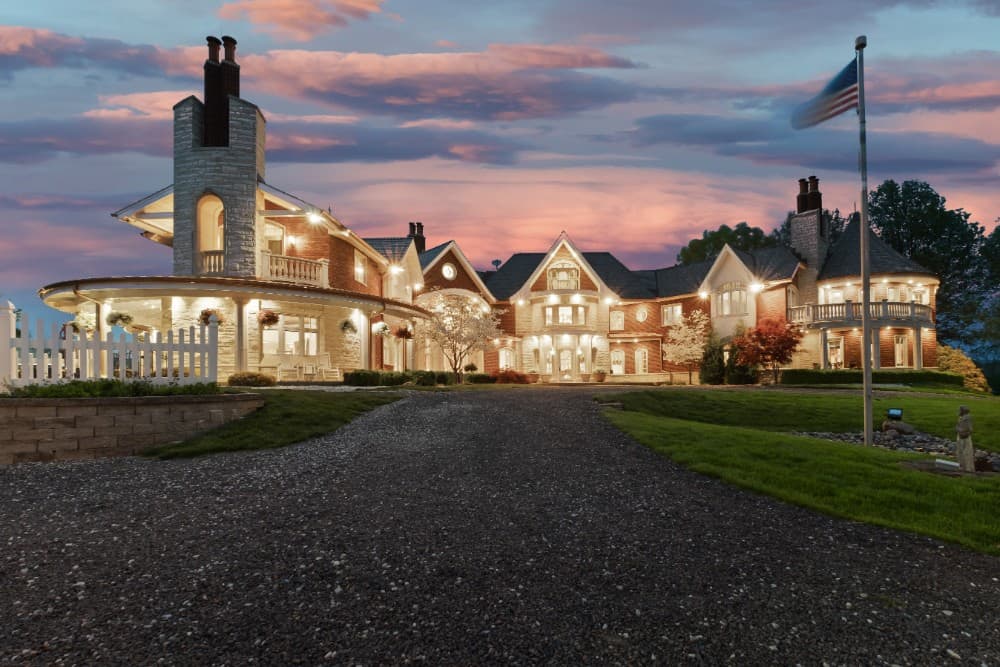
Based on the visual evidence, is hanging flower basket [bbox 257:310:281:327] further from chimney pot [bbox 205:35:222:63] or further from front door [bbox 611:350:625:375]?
front door [bbox 611:350:625:375]

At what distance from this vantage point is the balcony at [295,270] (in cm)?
2402

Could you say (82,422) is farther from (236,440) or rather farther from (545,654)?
(545,654)

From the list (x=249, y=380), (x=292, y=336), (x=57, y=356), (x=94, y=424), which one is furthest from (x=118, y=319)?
(x=94, y=424)

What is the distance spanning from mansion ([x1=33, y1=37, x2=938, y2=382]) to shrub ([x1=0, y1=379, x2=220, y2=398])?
7.85 metres

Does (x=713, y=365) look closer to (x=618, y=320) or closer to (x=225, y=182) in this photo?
(x=618, y=320)

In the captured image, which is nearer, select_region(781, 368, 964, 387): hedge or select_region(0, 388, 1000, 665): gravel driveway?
select_region(0, 388, 1000, 665): gravel driveway

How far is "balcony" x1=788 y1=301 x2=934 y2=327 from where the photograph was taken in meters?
33.4

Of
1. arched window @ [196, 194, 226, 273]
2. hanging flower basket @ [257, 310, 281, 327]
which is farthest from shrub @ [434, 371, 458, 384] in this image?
arched window @ [196, 194, 226, 273]

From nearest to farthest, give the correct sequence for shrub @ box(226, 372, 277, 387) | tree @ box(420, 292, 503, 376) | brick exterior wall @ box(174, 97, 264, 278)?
shrub @ box(226, 372, 277, 387), brick exterior wall @ box(174, 97, 264, 278), tree @ box(420, 292, 503, 376)

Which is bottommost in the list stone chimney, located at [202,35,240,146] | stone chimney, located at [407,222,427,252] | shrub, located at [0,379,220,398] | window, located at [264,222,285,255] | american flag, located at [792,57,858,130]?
shrub, located at [0,379,220,398]

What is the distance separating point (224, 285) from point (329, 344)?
5.22 m

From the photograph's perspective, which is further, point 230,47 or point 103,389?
point 230,47

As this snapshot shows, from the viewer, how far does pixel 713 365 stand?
33.2 meters

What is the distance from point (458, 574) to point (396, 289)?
2835 cm
